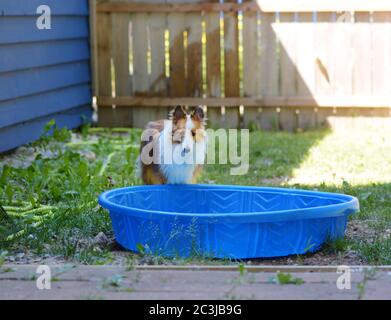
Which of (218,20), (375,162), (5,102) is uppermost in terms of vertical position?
(218,20)

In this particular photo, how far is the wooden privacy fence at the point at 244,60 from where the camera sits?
916cm

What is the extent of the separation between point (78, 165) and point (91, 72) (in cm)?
306

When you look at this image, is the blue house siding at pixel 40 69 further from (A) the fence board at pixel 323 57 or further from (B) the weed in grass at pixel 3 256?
(B) the weed in grass at pixel 3 256

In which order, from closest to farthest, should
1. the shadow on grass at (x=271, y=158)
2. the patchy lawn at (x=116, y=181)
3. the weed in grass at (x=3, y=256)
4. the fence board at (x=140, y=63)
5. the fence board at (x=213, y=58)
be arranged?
the weed in grass at (x=3, y=256) → the patchy lawn at (x=116, y=181) → the shadow on grass at (x=271, y=158) → the fence board at (x=213, y=58) → the fence board at (x=140, y=63)

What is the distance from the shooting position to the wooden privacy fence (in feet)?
30.0

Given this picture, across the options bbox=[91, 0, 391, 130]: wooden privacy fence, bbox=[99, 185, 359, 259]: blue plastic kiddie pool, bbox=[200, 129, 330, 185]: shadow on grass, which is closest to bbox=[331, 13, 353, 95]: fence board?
bbox=[91, 0, 391, 130]: wooden privacy fence

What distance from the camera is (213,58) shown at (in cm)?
946

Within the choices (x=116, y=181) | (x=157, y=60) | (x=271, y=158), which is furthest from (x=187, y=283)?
(x=157, y=60)

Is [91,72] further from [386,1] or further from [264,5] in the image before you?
[386,1]

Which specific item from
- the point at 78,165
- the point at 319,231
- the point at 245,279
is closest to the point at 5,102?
the point at 78,165

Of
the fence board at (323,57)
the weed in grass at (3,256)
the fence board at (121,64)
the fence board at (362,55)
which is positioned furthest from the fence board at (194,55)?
the weed in grass at (3,256)

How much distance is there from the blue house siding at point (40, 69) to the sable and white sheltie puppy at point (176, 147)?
6.76 feet

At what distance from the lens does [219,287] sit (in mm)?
3490
